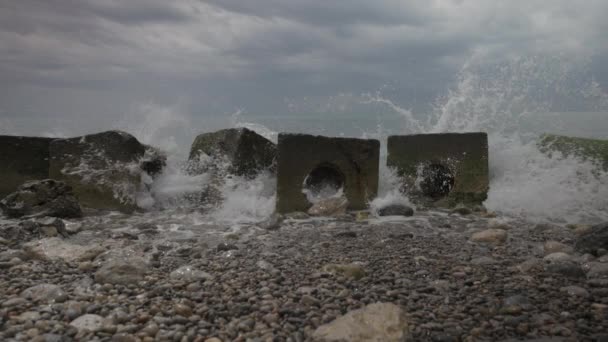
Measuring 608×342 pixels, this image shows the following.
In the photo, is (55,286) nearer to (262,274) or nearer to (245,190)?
(262,274)

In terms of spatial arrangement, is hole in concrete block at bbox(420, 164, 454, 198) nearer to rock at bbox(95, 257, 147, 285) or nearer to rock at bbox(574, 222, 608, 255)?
rock at bbox(574, 222, 608, 255)

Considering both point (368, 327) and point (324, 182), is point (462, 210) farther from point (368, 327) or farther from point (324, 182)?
point (368, 327)

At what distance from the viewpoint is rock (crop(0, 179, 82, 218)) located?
5.28 meters

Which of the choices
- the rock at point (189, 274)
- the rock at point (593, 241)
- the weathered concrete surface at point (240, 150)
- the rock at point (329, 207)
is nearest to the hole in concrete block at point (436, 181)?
the rock at point (329, 207)

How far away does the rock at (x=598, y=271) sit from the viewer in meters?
3.10

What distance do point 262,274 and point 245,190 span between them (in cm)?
322

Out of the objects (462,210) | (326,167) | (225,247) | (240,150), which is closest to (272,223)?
(225,247)

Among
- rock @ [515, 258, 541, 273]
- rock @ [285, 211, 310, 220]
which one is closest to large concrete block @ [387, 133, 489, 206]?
rock @ [285, 211, 310, 220]

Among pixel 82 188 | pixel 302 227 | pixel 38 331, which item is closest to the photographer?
pixel 38 331

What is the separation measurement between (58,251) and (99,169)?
2.58 meters

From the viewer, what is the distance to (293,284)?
3.02 metres

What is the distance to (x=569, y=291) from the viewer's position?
2.79m

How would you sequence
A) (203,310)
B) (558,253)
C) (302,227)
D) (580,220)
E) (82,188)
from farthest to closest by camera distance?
(82,188), (580,220), (302,227), (558,253), (203,310)

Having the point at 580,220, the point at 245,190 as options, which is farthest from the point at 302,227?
the point at 580,220
